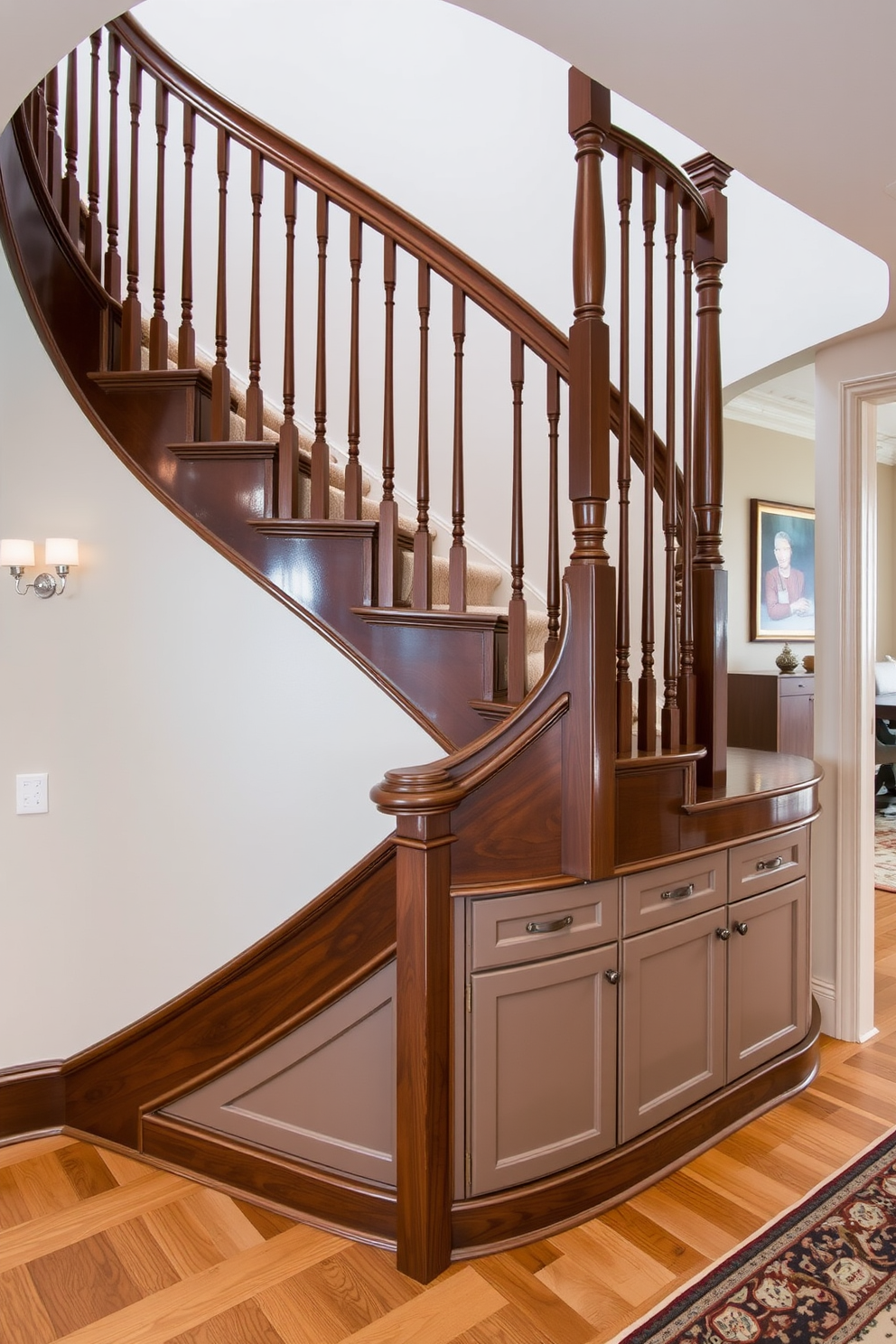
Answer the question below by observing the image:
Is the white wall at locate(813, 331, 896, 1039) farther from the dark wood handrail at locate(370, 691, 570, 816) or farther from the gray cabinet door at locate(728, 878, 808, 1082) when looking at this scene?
the dark wood handrail at locate(370, 691, 570, 816)

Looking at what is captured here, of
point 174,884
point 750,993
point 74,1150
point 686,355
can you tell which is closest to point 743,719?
point 750,993

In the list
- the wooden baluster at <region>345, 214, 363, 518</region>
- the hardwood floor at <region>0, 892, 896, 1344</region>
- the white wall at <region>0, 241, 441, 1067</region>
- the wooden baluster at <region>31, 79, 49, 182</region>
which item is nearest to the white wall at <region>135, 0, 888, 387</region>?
the wooden baluster at <region>31, 79, 49, 182</region>

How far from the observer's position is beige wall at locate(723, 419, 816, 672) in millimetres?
5609

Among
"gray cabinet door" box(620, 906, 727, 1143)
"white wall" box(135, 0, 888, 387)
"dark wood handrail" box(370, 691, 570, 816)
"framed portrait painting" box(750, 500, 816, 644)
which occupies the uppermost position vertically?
"white wall" box(135, 0, 888, 387)

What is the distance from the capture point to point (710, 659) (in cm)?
234

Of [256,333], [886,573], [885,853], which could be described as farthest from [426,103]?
[886,573]

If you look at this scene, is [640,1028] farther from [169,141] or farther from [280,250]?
[169,141]

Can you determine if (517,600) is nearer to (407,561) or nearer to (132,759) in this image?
(407,561)

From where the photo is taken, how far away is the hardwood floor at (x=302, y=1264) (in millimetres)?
1689

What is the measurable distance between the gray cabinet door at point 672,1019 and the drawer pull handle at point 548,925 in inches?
7.8

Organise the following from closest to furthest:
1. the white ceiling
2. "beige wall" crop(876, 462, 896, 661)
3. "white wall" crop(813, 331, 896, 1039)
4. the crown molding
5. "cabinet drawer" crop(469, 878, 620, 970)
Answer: the white ceiling < "cabinet drawer" crop(469, 878, 620, 970) < "white wall" crop(813, 331, 896, 1039) < the crown molding < "beige wall" crop(876, 462, 896, 661)

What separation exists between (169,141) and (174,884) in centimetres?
339

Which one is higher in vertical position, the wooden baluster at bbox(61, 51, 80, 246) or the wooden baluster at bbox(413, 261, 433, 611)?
the wooden baluster at bbox(61, 51, 80, 246)

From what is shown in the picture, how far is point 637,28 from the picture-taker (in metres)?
1.52
